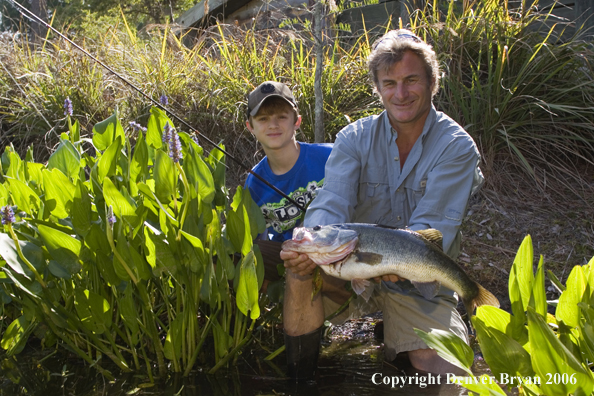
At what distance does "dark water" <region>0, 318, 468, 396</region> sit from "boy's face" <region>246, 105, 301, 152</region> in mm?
1354

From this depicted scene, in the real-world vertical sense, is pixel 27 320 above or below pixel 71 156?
below

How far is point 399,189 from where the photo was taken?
132 inches

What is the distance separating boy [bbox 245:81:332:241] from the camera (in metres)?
3.77

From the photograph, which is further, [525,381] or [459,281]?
[459,281]

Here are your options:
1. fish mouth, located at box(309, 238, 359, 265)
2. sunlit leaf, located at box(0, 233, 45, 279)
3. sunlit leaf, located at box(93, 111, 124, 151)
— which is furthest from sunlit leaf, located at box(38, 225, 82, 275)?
fish mouth, located at box(309, 238, 359, 265)

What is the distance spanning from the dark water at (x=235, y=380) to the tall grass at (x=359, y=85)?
287cm

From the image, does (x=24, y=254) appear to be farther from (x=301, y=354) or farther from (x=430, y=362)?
(x=430, y=362)

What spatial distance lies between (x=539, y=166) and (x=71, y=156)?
4.39 m

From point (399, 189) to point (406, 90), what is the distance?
579mm

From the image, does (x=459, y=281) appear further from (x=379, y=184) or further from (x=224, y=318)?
(x=224, y=318)

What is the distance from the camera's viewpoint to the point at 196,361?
126 inches

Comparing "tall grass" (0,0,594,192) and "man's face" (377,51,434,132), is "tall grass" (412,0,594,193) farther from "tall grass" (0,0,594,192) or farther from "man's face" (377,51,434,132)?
"man's face" (377,51,434,132)

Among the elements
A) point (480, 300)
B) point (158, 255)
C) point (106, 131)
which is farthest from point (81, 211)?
point (480, 300)

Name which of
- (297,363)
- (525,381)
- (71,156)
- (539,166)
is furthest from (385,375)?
(539,166)
